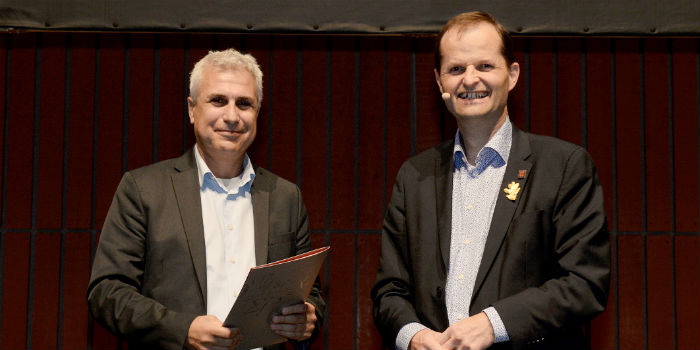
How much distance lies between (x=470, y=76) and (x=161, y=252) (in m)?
1.22

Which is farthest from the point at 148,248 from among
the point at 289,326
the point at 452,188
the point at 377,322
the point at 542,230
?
the point at 542,230

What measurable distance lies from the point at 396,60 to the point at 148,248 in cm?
185

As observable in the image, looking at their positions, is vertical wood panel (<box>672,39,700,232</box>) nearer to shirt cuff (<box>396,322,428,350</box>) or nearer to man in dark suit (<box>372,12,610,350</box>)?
man in dark suit (<box>372,12,610,350</box>)

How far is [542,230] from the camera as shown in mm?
2203

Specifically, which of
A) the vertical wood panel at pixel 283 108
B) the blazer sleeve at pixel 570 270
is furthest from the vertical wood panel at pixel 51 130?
the blazer sleeve at pixel 570 270

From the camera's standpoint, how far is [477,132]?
7.83ft

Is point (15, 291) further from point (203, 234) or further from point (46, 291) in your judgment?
point (203, 234)

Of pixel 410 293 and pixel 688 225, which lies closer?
pixel 410 293

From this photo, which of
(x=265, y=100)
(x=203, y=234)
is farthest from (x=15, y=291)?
(x=203, y=234)

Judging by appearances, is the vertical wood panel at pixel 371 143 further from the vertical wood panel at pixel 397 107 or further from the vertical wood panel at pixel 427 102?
the vertical wood panel at pixel 427 102

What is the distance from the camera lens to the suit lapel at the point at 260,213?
8.34 feet

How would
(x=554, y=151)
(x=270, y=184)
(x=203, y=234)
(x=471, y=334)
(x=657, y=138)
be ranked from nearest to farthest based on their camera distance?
(x=471, y=334) → (x=554, y=151) → (x=203, y=234) → (x=270, y=184) → (x=657, y=138)

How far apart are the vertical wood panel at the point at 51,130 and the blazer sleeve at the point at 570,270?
8.52 feet

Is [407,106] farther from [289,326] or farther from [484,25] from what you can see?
[289,326]
